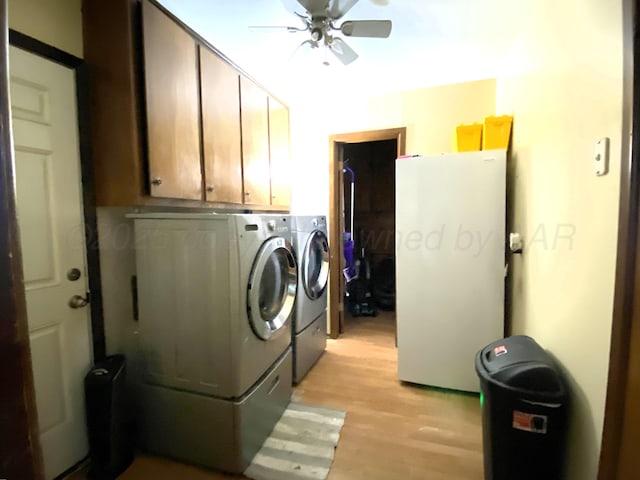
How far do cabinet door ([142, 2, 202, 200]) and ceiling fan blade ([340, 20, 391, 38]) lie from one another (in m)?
0.87

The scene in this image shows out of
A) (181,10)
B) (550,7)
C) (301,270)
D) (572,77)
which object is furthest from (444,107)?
(181,10)

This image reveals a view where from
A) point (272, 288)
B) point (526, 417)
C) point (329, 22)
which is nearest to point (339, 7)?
point (329, 22)

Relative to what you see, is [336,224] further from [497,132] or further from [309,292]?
[497,132]

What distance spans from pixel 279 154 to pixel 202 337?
1.82 meters

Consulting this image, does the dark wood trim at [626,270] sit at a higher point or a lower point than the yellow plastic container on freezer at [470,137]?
lower

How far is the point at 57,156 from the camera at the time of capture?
4.42 feet

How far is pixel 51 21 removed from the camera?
1281 millimetres

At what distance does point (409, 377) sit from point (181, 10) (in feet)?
9.11

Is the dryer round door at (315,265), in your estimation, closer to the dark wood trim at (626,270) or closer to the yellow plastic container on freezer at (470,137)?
the yellow plastic container on freezer at (470,137)

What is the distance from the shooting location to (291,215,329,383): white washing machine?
218 centimetres

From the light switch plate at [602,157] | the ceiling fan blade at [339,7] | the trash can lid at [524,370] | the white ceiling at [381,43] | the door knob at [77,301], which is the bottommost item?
the trash can lid at [524,370]

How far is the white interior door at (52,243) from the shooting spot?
1.25m

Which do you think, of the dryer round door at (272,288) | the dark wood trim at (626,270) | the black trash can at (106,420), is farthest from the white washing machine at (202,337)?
the dark wood trim at (626,270)

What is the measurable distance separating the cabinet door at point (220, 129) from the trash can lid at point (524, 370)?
1683mm
